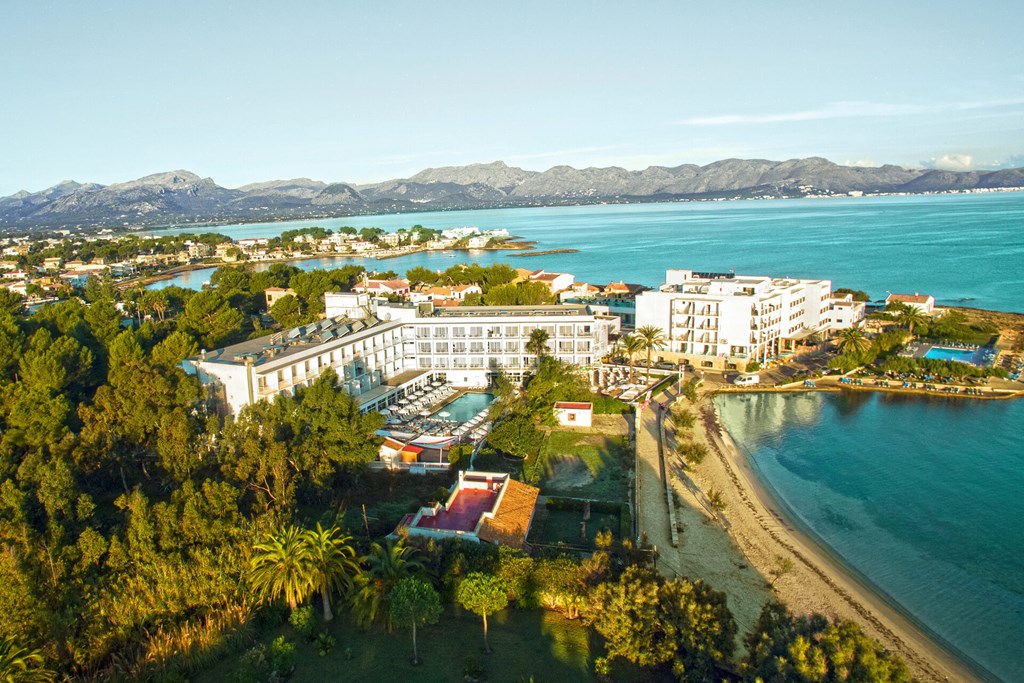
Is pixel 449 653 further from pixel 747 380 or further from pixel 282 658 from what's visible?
pixel 747 380

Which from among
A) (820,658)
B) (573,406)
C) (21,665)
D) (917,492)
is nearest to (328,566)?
(21,665)

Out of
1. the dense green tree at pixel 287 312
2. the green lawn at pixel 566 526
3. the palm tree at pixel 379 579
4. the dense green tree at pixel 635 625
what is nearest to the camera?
the dense green tree at pixel 635 625

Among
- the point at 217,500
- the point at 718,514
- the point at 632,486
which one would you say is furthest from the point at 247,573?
the point at 718,514

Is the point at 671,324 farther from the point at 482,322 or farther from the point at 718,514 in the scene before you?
the point at 718,514

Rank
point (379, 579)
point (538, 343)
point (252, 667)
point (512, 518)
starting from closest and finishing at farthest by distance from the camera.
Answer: point (252, 667)
point (379, 579)
point (512, 518)
point (538, 343)

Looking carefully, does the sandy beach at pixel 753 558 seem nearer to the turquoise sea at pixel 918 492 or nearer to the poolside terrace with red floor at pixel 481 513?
the turquoise sea at pixel 918 492

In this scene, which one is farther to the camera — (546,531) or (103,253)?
(103,253)

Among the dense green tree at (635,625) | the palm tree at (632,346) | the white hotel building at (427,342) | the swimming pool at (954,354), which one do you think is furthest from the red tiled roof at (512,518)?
the swimming pool at (954,354)
